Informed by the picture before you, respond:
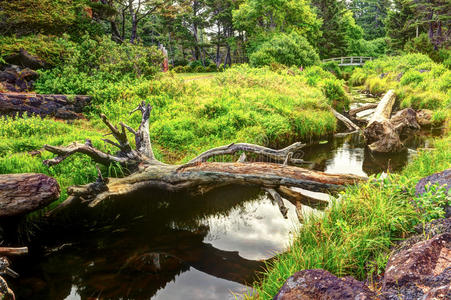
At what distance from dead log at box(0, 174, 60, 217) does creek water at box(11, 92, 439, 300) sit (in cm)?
87

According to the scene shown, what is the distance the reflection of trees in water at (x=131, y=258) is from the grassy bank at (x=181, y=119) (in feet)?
3.98

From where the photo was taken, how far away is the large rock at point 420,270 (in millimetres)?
2182

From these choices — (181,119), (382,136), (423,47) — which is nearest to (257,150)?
(181,119)

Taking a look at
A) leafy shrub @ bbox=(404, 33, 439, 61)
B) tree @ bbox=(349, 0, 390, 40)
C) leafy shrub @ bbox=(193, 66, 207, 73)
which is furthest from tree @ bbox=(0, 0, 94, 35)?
tree @ bbox=(349, 0, 390, 40)

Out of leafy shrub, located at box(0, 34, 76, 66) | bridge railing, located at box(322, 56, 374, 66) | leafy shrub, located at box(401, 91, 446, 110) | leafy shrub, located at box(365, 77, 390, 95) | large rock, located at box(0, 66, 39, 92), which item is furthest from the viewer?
bridge railing, located at box(322, 56, 374, 66)

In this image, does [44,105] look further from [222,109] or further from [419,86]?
[419,86]

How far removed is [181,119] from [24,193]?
548 cm

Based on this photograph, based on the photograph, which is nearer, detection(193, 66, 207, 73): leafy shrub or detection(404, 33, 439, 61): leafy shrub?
detection(404, 33, 439, 61): leafy shrub

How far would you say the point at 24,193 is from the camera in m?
4.76

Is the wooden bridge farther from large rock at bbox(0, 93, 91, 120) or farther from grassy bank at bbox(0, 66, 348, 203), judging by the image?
large rock at bbox(0, 93, 91, 120)

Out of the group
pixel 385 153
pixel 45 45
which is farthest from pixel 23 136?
pixel 385 153

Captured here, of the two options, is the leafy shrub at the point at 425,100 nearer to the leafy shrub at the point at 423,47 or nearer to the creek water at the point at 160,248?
the creek water at the point at 160,248

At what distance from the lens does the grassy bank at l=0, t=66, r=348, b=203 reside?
6809 mm

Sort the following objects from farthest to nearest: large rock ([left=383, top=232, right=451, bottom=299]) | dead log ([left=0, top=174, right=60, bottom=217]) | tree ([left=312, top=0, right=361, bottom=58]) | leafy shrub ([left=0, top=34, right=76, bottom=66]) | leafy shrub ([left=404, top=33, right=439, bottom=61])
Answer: tree ([left=312, top=0, right=361, bottom=58]), leafy shrub ([left=404, top=33, right=439, bottom=61]), leafy shrub ([left=0, top=34, right=76, bottom=66]), dead log ([left=0, top=174, right=60, bottom=217]), large rock ([left=383, top=232, right=451, bottom=299])
